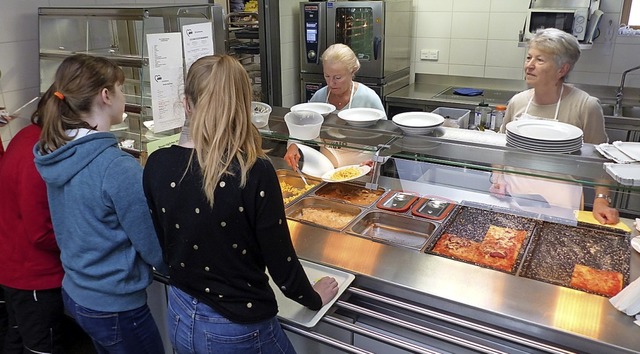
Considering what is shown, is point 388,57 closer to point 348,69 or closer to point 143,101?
point 348,69

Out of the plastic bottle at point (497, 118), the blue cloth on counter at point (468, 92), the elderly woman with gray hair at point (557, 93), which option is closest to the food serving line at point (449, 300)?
the elderly woman with gray hair at point (557, 93)

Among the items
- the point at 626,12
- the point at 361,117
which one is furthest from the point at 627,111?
the point at 361,117

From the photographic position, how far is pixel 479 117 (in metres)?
4.12

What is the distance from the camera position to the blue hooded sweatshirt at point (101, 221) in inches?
65.6

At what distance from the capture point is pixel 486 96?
470cm

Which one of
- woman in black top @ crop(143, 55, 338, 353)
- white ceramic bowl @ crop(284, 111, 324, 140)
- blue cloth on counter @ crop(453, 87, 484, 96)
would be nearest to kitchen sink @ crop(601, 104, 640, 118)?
blue cloth on counter @ crop(453, 87, 484, 96)

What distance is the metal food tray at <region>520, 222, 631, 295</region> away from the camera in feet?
5.97

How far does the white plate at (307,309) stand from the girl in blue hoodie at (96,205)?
0.47 metres

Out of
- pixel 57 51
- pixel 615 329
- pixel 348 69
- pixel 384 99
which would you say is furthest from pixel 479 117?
pixel 57 51

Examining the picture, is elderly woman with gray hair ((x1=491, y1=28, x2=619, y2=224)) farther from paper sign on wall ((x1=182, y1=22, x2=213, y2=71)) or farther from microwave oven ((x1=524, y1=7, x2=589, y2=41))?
paper sign on wall ((x1=182, y1=22, x2=213, y2=71))

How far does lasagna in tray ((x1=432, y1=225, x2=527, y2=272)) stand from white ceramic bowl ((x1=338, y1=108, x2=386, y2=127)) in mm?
576

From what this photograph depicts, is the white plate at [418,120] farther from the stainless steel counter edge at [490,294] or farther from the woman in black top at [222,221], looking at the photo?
the woman in black top at [222,221]

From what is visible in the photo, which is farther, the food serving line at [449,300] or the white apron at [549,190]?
the white apron at [549,190]

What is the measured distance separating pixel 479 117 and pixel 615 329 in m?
2.81
